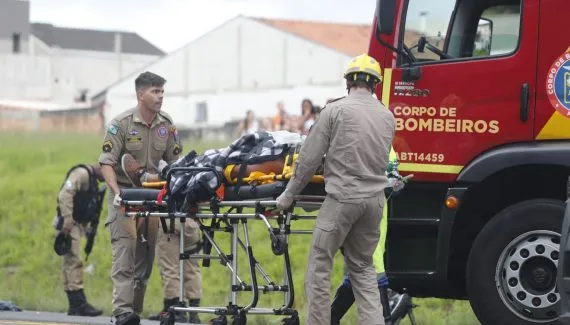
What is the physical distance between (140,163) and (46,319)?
7.05 ft

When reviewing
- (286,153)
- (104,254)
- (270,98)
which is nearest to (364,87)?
(286,153)

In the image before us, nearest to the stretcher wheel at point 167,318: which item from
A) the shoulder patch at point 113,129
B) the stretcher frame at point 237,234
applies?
the stretcher frame at point 237,234

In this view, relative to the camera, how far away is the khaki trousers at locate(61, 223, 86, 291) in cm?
1332

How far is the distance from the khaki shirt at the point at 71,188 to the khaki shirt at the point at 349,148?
508cm

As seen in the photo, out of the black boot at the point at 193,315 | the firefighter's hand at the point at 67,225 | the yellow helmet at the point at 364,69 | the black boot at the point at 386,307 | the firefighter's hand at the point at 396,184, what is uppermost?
the yellow helmet at the point at 364,69

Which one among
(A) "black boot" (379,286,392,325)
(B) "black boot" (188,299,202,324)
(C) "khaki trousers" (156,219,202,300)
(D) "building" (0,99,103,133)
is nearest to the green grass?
(B) "black boot" (188,299,202,324)

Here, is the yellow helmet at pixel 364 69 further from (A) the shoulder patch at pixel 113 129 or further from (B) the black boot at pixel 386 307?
(A) the shoulder patch at pixel 113 129

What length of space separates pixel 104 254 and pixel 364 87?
963cm

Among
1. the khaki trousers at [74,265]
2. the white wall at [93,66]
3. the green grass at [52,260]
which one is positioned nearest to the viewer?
the khaki trousers at [74,265]

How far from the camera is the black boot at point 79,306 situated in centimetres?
1305

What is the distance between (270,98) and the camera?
57094 millimetres

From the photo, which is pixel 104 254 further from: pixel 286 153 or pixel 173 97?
pixel 173 97

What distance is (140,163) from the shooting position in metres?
10.6

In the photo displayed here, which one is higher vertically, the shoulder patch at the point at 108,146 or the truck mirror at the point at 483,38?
the truck mirror at the point at 483,38
